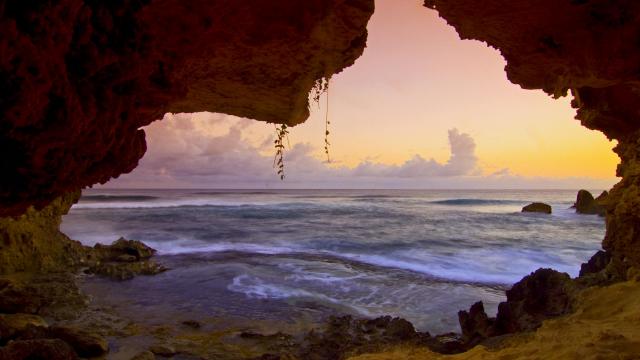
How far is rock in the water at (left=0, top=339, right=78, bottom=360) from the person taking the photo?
387 cm

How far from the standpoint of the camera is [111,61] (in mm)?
2129

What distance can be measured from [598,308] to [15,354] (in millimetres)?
6397

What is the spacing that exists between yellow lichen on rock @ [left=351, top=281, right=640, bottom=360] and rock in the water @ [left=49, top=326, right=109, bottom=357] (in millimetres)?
3485

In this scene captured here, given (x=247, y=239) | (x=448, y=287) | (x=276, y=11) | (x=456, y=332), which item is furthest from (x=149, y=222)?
(x=276, y=11)

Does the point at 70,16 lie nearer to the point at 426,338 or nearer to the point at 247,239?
the point at 426,338

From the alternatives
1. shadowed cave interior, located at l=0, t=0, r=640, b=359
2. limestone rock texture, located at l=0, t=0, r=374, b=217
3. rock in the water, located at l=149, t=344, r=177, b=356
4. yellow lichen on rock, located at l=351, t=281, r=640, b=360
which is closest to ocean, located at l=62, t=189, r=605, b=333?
shadowed cave interior, located at l=0, t=0, r=640, b=359

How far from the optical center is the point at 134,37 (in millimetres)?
2197

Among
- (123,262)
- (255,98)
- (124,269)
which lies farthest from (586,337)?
(123,262)

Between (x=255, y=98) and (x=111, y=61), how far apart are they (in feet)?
8.40

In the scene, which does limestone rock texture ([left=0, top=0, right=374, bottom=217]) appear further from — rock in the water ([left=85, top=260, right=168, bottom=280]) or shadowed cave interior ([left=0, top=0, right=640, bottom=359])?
rock in the water ([left=85, top=260, right=168, bottom=280])

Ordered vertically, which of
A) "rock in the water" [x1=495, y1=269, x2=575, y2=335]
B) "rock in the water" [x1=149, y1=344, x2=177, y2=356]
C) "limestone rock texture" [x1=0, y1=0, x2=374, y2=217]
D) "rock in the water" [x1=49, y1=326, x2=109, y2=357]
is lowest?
"rock in the water" [x1=149, y1=344, x2=177, y2=356]

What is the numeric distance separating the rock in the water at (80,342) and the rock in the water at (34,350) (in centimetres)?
94

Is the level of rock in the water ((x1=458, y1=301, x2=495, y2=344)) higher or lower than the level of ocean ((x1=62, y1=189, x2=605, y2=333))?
higher

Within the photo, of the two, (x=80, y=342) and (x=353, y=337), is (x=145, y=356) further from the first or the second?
(x=353, y=337)
